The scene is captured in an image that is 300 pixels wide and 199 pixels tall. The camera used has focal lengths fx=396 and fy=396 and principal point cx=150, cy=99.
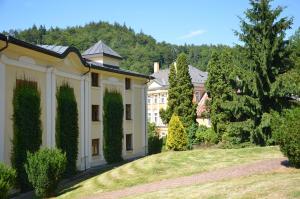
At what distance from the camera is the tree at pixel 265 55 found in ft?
101

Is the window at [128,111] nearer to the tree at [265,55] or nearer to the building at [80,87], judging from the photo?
the building at [80,87]

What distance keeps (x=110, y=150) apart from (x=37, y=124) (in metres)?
10.4

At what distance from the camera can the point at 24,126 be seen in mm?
19781

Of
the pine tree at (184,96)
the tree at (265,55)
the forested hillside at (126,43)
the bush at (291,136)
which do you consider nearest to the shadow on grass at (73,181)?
the bush at (291,136)

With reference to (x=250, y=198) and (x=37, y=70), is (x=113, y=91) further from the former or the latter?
(x=250, y=198)

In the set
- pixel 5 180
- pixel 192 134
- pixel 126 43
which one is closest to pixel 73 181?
pixel 5 180

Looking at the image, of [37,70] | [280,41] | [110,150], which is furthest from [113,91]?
[280,41]

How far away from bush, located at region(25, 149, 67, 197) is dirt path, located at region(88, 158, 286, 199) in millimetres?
2317

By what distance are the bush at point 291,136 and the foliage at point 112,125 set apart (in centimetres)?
1642

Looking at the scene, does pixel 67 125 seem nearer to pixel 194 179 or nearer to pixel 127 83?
pixel 194 179

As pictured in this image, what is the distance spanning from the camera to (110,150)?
30594mm

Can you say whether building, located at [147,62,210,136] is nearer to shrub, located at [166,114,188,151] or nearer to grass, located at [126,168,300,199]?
shrub, located at [166,114,188,151]

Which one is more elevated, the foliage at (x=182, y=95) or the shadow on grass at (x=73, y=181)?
the foliage at (x=182, y=95)

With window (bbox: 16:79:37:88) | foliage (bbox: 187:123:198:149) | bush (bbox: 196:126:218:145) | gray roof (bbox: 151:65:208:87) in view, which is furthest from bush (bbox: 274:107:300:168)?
gray roof (bbox: 151:65:208:87)
